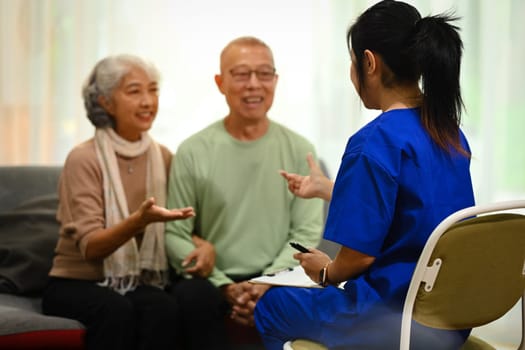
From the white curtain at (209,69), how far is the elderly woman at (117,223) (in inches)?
26.0

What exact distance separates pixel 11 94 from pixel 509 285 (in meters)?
2.44

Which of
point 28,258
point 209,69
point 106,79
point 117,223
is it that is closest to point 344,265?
point 117,223

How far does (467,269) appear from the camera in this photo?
134cm

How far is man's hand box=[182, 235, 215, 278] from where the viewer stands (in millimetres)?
2236

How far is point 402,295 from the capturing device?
1438mm

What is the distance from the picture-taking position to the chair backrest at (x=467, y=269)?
130 centimetres

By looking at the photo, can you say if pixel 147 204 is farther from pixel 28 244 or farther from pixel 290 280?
pixel 28 244

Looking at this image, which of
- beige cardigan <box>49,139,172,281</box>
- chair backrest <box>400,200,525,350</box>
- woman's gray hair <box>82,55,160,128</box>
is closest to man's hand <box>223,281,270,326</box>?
beige cardigan <box>49,139,172,281</box>

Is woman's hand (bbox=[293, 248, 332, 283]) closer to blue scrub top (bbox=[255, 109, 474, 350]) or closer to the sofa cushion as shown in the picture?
blue scrub top (bbox=[255, 109, 474, 350])

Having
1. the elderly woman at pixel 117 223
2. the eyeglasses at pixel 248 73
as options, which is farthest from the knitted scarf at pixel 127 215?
the eyeglasses at pixel 248 73

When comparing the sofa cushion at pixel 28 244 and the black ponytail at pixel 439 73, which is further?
the sofa cushion at pixel 28 244

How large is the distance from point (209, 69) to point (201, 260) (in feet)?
3.64

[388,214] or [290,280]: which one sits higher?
[388,214]

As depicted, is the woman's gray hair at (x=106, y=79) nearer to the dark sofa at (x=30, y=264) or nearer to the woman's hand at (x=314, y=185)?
the dark sofa at (x=30, y=264)
